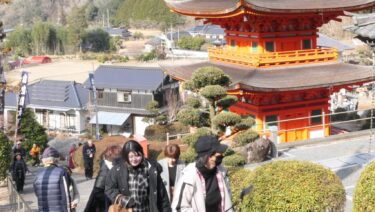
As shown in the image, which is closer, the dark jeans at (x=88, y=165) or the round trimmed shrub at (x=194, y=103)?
the round trimmed shrub at (x=194, y=103)

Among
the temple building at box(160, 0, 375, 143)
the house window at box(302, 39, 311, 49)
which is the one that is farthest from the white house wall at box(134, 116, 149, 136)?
the house window at box(302, 39, 311, 49)

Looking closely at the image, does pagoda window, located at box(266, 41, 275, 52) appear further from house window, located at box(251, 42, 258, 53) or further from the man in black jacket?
the man in black jacket

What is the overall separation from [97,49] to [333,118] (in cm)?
8686

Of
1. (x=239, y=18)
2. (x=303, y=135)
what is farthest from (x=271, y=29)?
(x=303, y=135)

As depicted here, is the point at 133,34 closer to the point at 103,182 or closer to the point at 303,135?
the point at 303,135

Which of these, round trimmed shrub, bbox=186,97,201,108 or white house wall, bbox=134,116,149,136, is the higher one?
round trimmed shrub, bbox=186,97,201,108

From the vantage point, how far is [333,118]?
27328mm

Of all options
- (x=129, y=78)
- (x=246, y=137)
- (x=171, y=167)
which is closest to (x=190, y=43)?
(x=129, y=78)

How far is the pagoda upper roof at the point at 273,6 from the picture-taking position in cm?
2116

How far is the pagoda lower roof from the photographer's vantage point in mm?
20953

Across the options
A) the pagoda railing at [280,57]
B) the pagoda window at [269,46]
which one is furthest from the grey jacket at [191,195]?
the pagoda window at [269,46]

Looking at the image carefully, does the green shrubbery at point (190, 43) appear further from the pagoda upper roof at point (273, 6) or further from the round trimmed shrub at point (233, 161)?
the round trimmed shrub at point (233, 161)

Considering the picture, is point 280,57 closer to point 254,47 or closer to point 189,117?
point 254,47

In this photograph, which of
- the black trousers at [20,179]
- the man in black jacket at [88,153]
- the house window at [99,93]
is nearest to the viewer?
the black trousers at [20,179]
